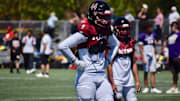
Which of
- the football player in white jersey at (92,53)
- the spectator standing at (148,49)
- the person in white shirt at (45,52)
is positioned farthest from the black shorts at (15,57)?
the football player in white jersey at (92,53)

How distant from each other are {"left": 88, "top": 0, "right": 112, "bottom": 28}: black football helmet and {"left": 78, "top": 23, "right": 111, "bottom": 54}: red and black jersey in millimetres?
92

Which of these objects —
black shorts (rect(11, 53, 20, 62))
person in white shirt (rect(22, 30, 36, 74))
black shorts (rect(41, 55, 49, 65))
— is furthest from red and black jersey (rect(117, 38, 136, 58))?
black shorts (rect(11, 53, 20, 62))

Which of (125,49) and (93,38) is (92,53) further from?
(125,49)

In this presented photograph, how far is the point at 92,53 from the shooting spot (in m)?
7.11

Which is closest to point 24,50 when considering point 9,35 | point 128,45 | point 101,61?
point 9,35

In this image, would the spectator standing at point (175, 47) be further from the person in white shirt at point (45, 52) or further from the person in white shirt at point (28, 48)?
the person in white shirt at point (28, 48)

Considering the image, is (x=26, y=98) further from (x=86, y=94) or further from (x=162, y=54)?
(x=162, y=54)

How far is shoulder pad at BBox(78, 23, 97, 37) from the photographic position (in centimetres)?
698

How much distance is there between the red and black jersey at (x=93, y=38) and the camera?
23.0 ft

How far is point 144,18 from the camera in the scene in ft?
91.0

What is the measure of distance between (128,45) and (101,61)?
91.0 inches

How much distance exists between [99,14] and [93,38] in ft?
1.10

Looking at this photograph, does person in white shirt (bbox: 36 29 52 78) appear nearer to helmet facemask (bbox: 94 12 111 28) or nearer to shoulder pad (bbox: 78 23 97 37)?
helmet facemask (bbox: 94 12 111 28)

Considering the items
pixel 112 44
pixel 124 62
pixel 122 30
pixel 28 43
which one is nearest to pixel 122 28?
pixel 122 30
